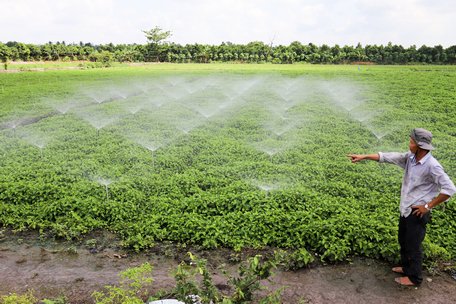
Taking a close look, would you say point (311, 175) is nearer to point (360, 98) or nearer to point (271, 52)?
point (360, 98)

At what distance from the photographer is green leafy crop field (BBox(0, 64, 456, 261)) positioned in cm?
724

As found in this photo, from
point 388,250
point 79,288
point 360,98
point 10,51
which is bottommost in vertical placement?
point 79,288

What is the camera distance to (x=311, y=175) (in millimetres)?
9750

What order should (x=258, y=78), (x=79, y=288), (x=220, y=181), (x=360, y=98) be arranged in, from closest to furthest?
(x=79, y=288), (x=220, y=181), (x=360, y=98), (x=258, y=78)

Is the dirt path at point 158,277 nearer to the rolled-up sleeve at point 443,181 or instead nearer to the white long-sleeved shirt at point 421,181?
the white long-sleeved shirt at point 421,181

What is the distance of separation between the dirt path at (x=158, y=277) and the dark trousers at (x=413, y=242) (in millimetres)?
294

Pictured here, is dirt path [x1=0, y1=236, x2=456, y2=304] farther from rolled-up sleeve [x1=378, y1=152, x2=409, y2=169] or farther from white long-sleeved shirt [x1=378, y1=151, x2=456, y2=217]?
rolled-up sleeve [x1=378, y1=152, x2=409, y2=169]

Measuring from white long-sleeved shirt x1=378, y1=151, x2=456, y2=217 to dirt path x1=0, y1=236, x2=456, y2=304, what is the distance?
1.40 meters

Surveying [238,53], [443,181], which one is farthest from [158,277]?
[238,53]

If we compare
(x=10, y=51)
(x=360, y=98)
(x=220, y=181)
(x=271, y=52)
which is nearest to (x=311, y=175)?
(x=220, y=181)

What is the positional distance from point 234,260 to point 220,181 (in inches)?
118

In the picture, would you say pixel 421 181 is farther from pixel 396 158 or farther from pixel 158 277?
pixel 158 277

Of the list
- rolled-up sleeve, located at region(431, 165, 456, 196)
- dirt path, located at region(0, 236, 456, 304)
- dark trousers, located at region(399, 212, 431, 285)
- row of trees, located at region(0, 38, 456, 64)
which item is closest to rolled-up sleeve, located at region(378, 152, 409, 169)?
rolled-up sleeve, located at region(431, 165, 456, 196)

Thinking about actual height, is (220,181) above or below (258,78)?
below
